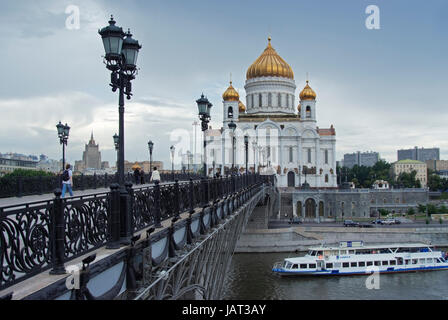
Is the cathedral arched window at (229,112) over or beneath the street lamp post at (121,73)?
over

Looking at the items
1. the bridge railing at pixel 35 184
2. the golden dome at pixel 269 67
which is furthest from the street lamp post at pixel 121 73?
the golden dome at pixel 269 67

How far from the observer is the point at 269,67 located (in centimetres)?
6047

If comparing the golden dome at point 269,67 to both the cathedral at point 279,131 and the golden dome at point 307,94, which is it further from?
the golden dome at point 307,94

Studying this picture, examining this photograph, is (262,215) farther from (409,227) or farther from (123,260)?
(123,260)

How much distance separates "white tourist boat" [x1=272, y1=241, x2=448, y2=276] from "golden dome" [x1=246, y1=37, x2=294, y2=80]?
34.4 meters

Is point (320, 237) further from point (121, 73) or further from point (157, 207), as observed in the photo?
point (121, 73)

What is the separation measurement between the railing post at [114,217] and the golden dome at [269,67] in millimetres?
56402

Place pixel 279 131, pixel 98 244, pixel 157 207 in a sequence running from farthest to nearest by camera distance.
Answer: pixel 279 131 < pixel 157 207 < pixel 98 244

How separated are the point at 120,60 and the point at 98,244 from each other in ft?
9.64

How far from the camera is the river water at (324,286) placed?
22.5m

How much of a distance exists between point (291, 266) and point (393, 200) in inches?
1445

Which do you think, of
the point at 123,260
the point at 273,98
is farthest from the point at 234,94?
the point at 123,260

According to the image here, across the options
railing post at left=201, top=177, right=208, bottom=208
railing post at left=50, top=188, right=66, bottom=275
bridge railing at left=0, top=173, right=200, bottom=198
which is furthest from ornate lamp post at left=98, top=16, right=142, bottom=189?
bridge railing at left=0, top=173, right=200, bottom=198

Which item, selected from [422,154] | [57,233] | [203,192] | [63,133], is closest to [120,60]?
[57,233]
